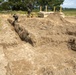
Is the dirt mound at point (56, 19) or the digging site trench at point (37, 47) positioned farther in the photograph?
the dirt mound at point (56, 19)

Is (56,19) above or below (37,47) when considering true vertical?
above

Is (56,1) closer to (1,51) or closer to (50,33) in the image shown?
(50,33)

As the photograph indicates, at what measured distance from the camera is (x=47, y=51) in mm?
14477

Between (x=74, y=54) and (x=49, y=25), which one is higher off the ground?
(x=49, y=25)

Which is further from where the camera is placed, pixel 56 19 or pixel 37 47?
pixel 56 19

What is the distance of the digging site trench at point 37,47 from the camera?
11.9 metres

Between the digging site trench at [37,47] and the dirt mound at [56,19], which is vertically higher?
the dirt mound at [56,19]

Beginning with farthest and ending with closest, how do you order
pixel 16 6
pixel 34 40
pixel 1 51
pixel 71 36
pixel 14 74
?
pixel 16 6, pixel 71 36, pixel 34 40, pixel 1 51, pixel 14 74

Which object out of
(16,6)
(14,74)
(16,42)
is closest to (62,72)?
(14,74)

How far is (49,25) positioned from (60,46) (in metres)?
3.30

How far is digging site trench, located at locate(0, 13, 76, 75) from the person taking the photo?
11856 mm

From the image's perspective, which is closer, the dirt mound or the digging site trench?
the digging site trench

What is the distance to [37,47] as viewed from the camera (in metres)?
15.1

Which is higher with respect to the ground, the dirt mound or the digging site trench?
the dirt mound
